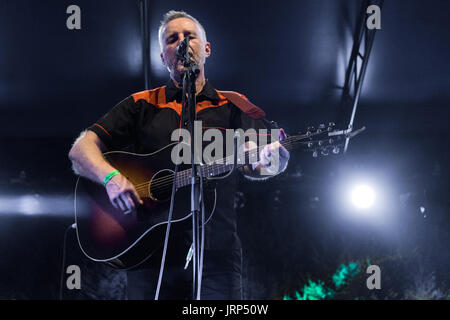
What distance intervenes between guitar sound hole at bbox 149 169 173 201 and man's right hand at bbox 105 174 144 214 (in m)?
0.10

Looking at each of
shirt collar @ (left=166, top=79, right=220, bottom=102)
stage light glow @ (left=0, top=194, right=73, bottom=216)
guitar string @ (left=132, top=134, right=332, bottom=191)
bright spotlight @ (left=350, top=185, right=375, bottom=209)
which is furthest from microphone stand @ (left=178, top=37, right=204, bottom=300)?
bright spotlight @ (left=350, top=185, right=375, bottom=209)

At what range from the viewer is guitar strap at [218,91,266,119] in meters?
2.32

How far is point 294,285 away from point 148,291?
444 cm

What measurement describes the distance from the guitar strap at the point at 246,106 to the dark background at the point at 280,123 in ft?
7.62

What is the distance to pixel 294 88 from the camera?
5367 millimetres

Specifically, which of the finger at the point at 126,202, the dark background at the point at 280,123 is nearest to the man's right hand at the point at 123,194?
the finger at the point at 126,202

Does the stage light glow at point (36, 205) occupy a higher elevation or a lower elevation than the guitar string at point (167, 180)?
higher

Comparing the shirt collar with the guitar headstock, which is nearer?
the guitar headstock

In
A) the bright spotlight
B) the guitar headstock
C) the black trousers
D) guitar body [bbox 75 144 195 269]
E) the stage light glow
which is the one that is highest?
the bright spotlight

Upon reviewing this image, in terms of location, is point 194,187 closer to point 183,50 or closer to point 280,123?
point 183,50

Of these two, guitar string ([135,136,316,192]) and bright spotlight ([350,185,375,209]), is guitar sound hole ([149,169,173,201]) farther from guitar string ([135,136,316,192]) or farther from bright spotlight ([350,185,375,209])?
bright spotlight ([350,185,375,209])

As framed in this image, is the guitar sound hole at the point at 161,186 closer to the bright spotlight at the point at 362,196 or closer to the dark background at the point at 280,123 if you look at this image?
the dark background at the point at 280,123

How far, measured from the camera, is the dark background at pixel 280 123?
4516 mm

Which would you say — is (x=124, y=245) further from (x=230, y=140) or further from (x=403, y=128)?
(x=403, y=128)
